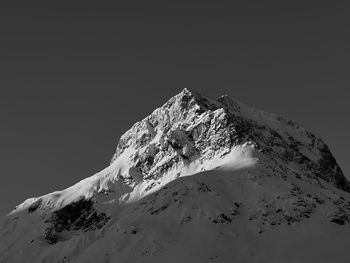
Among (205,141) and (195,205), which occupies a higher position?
(205,141)

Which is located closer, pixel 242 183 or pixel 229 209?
pixel 229 209

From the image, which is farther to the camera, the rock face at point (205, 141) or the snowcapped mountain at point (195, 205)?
the rock face at point (205, 141)

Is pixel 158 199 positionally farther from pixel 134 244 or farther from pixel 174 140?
pixel 174 140

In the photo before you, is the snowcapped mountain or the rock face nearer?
the snowcapped mountain

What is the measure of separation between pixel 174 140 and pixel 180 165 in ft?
37.1

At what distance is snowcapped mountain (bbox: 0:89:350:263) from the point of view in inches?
4491

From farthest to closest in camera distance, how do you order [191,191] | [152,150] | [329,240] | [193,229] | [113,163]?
[113,163] < [152,150] < [191,191] < [193,229] < [329,240]

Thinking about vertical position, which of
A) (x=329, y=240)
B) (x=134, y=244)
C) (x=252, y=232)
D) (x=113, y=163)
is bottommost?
(x=329, y=240)

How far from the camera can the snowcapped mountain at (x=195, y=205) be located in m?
114

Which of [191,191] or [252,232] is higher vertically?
[191,191]

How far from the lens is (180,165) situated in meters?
162

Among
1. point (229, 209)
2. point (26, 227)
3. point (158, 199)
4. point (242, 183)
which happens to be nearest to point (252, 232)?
point (229, 209)

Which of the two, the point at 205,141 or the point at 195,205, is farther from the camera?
the point at 205,141

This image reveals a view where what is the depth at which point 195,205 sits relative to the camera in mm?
129500
